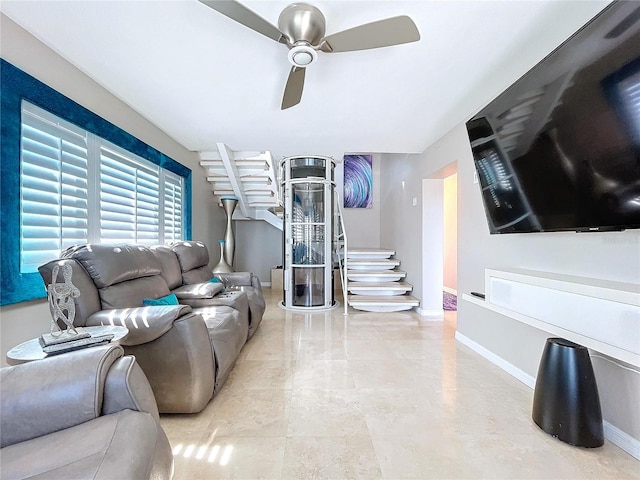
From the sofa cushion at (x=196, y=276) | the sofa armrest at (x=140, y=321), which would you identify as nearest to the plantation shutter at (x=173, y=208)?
the sofa cushion at (x=196, y=276)

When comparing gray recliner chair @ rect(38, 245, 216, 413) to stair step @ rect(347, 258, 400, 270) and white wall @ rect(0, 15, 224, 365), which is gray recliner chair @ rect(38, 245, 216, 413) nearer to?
white wall @ rect(0, 15, 224, 365)

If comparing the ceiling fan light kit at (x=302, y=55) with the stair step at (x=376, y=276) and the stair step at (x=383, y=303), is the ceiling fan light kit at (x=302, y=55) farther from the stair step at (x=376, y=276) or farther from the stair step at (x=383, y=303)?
the stair step at (x=376, y=276)

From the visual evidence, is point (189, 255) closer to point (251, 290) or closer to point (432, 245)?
point (251, 290)

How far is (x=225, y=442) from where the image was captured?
144 centimetres

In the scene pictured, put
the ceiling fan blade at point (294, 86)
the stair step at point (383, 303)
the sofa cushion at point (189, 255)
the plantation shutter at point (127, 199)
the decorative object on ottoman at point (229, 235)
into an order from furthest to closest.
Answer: the decorative object on ottoman at point (229, 235) → the stair step at point (383, 303) → the sofa cushion at point (189, 255) → the plantation shutter at point (127, 199) → the ceiling fan blade at point (294, 86)

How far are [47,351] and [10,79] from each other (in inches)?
62.7

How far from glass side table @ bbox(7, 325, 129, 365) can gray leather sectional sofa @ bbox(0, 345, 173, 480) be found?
253 mm

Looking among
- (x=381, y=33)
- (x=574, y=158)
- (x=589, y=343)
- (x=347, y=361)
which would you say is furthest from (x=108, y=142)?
(x=589, y=343)

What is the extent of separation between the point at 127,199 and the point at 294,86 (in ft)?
6.36

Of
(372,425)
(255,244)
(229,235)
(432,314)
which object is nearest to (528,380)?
(372,425)

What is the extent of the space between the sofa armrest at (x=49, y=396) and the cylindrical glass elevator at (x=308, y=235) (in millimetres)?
3442

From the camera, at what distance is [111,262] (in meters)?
1.85

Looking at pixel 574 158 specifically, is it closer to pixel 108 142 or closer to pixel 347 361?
pixel 347 361

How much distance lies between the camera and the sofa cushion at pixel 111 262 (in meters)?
1.73
